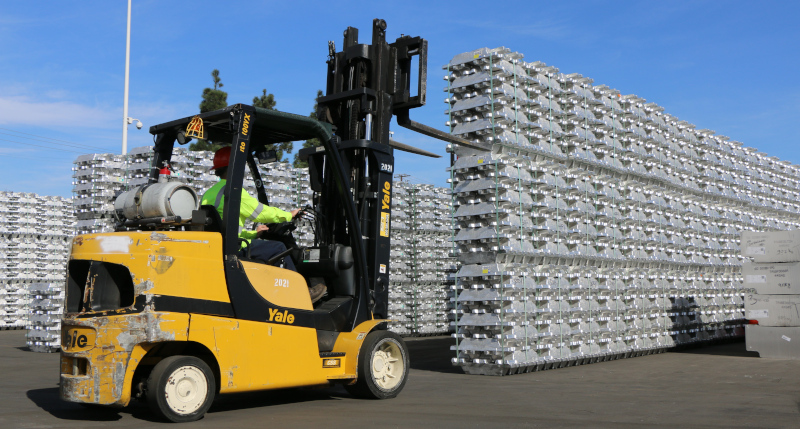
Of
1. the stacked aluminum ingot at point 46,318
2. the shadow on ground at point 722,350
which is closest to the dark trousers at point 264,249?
the stacked aluminum ingot at point 46,318

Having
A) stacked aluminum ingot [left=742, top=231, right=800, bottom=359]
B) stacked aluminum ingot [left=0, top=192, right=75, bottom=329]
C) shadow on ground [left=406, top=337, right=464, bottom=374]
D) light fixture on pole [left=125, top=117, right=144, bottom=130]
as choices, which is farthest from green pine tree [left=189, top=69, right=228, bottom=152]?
stacked aluminum ingot [left=742, top=231, right=800, bottom=359]

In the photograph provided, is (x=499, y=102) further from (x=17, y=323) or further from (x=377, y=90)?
(x=17, y=323)

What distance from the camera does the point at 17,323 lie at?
784 inches

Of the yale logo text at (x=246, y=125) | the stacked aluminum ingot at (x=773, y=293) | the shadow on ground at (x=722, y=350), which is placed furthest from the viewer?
the shadow on ground at (x=722, y=350)

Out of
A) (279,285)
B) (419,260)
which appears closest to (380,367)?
(279,285)

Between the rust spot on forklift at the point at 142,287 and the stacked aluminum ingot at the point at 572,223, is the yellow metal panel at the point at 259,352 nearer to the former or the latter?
the rust spot on forklift at the point at 142,287

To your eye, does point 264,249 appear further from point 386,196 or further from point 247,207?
point 386,196

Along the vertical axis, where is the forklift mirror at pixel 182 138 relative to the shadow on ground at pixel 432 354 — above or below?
above

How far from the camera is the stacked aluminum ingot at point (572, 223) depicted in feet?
34.0

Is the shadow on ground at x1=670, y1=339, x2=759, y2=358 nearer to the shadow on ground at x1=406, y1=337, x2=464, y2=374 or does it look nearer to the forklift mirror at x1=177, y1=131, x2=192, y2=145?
the shadow on ground at x1=406, y1=337, x2=464, y2=374

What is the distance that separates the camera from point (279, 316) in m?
6.61

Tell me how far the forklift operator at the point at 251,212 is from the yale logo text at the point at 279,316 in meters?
0.52

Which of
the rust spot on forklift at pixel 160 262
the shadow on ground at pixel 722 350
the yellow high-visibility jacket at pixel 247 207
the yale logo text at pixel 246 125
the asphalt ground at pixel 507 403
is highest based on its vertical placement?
the yale logo text at pixel 246 125

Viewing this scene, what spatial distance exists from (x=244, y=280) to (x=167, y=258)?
0.75m
